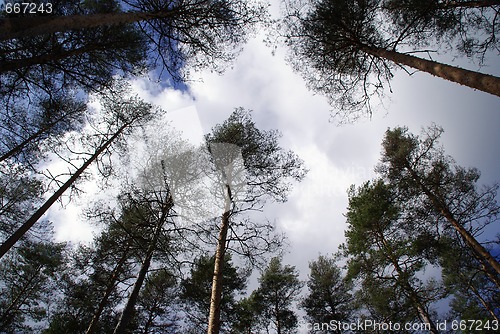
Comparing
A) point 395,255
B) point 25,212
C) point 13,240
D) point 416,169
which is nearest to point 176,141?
point 13,240

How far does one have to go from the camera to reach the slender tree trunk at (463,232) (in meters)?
7.38

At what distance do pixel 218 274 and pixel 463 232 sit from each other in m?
8.54

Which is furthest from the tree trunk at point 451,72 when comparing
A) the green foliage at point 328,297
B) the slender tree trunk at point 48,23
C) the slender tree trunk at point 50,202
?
the green foliage at point 328,297

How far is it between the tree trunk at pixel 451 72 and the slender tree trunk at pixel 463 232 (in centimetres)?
636

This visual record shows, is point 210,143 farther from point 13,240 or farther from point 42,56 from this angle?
point 13,240

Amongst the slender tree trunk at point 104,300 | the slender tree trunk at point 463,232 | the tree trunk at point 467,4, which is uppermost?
the tree trunk at point 467,4

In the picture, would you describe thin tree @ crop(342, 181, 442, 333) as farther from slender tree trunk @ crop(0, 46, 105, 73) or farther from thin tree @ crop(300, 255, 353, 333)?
slender tree trunk @ crop(0, 46, 105, 73)

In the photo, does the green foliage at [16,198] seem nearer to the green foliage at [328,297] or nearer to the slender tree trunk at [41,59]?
the slender tree trunk at [41,59]

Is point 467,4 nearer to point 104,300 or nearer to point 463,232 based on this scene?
point 463,232

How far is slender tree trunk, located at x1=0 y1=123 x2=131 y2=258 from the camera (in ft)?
16.1

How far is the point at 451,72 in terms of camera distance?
3.95 metres

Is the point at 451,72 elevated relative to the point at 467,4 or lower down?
lower down

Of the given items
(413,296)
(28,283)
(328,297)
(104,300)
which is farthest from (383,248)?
(28,283)

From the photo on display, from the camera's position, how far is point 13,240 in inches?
196
